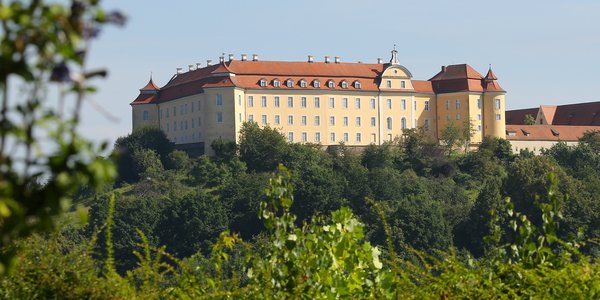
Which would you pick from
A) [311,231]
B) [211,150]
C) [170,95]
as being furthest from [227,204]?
[311,231]

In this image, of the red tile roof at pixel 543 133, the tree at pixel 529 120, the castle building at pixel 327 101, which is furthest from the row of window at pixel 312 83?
the tree at pixel 529 120

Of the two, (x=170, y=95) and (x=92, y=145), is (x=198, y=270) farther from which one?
(x=170, y=95)

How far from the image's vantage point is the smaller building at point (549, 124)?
345 ft

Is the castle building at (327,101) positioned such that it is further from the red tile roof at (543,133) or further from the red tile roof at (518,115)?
the red tile roof at (518,115)

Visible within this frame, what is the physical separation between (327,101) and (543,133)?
2085 cm

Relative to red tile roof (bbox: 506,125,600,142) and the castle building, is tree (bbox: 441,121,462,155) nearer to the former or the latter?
the castle building

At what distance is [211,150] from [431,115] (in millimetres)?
19763

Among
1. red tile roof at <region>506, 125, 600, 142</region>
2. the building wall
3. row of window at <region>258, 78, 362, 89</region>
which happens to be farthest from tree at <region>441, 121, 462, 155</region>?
the building wall

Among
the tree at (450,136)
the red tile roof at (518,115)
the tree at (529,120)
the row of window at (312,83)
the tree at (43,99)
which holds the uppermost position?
the row of window at (312,83)

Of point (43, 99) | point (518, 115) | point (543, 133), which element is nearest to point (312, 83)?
point (543, 133)

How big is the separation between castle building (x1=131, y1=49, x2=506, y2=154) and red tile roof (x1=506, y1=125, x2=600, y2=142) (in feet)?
10.9

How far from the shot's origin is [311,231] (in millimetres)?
6059

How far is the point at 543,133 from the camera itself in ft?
351

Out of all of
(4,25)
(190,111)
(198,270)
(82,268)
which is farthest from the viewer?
(190,111)
